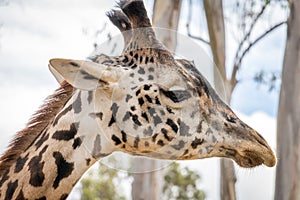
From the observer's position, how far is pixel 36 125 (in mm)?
3619

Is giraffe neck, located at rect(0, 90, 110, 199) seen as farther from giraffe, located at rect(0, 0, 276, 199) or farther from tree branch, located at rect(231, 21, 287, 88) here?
tree branch, located at rect(231, 21, 287, 88)

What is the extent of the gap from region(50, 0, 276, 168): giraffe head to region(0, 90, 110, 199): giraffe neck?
0.27 ft

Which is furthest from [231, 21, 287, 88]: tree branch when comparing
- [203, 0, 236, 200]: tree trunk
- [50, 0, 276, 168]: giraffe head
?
[50, 0, 276, 168]: giraffe head

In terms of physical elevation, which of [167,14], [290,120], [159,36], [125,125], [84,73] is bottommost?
[125,125]

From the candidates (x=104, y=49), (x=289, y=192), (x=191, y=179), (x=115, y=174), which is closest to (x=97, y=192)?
(x=115, y=174)

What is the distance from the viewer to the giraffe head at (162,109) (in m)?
3.42

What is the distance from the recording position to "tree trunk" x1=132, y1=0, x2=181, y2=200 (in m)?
8.95

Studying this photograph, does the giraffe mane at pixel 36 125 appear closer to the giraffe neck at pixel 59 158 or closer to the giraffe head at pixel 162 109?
the giraffe neck at pixel 59 158

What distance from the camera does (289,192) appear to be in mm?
7688

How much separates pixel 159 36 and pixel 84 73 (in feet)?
18.2

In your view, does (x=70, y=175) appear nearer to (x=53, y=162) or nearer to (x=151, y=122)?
(x=53, y=162)

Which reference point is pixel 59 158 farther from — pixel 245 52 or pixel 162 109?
pixel 245 52

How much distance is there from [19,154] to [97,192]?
1466cm

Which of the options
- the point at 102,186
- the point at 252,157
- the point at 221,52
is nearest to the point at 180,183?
the point at 102,186
